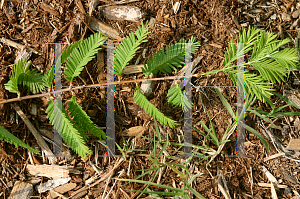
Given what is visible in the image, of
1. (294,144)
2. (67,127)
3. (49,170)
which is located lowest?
(49,170)

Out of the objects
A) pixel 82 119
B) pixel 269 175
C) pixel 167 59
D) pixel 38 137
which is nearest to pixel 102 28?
pixel 167 59

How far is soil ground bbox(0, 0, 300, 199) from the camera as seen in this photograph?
148cm

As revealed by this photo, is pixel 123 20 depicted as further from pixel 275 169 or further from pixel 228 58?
pixel 275 169

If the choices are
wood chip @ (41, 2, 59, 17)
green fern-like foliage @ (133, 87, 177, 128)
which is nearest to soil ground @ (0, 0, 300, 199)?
wood chip @ (41, 2, 59, 17)

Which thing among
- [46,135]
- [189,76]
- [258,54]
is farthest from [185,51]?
[46,135]

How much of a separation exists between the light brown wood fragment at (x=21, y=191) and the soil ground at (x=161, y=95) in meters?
0.03

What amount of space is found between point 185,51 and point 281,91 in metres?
0.66

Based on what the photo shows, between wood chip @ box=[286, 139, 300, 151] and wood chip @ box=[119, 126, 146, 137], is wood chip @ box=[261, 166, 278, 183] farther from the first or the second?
wood chip @ box=[119, 126, 146, 137]

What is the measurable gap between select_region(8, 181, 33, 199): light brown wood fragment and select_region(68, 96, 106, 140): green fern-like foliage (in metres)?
0.54

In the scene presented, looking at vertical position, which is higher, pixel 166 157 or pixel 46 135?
pixel 46 135

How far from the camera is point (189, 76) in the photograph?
1.48 meters

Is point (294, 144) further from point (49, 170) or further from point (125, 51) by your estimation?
point (49, 170)

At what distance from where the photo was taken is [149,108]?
1.38 metres

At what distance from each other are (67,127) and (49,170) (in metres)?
0.37
